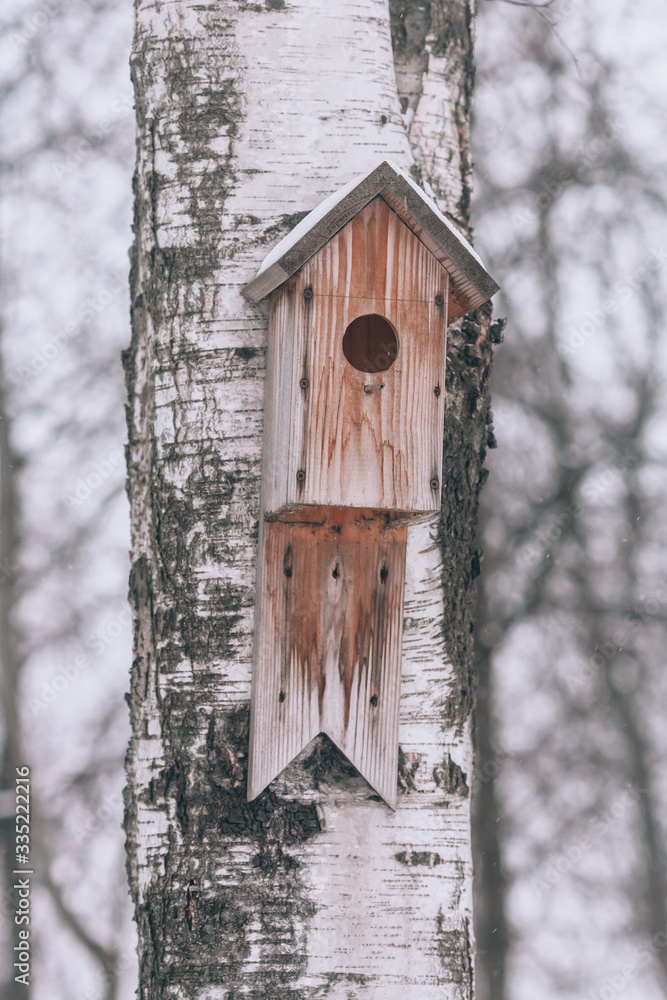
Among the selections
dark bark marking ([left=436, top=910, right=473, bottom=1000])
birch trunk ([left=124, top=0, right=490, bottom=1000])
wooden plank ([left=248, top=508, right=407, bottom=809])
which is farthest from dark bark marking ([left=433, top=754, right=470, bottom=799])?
dark bark marking ([left=436, top=910, right=473, bottom=1000])

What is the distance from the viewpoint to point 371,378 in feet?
5.92

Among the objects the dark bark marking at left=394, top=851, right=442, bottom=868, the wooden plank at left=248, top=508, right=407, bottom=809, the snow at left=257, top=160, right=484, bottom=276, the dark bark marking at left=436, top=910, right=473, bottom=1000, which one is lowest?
the dark bark marking at left=436, top=910, right=473, bottom=1000

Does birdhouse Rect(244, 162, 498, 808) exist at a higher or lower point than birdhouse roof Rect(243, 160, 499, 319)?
lower

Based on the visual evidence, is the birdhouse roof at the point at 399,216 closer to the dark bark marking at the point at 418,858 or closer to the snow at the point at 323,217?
the snow at the point at 323,217

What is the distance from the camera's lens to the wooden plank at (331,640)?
1.84 m

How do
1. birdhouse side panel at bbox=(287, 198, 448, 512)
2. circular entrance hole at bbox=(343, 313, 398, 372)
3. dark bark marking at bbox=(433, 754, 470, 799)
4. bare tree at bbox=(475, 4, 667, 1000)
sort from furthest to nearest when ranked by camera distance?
bare tree at bbox=(475, 4, 667, 1000) → circular entrance hole at bbox=(343, 313, 398, 372) → dark bark marking at bbox=(433, 754, 470, 799) → birdhouse side panel at bbox=(287, 198, 448, 512)

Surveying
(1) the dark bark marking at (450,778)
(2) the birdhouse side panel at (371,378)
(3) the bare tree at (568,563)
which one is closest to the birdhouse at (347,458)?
(2) the birdhouse side panel at (371,378)

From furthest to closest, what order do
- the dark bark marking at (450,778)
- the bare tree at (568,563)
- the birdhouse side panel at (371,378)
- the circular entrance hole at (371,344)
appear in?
the bare tree at (568,563) → the circular entrance hole at (371,344) → the dark bark marking at (450,778) → the birdhouse side panel at (371,378)

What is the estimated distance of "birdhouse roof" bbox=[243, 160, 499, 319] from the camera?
179 centimetres

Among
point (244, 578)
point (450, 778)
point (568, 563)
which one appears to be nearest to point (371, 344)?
point (244, 578)

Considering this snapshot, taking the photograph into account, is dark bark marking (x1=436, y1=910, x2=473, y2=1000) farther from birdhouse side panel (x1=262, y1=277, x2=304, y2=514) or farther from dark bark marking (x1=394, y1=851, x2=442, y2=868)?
birdhouse side panel (x1=262, y1=277, x2=304, y2=514)

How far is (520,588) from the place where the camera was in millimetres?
7402

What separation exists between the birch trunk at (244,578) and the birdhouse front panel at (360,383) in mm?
160

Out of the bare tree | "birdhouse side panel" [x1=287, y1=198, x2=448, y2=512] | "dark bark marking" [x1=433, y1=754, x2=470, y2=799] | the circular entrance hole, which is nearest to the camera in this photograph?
"birdhouse side panel" [x1=287, y1=198, x2=448, y2=512]
